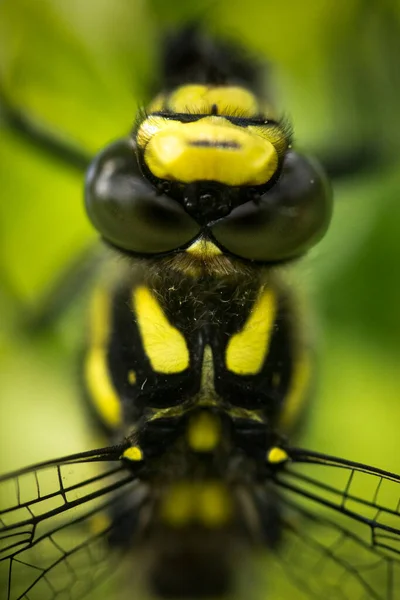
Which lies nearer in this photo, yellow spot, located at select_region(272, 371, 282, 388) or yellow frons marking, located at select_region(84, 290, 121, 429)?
yellow spot, located at select_region(272, 371, 282, 388)

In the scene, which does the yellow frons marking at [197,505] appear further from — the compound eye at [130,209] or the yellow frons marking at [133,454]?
the compound eye at [130,209]

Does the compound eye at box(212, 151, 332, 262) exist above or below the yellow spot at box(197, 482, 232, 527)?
above

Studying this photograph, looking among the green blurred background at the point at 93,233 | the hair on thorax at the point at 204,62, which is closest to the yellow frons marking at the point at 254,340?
the hair on thorax at the point at 204,62

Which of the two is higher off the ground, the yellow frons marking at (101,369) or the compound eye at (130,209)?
the compound eye at (130,209)

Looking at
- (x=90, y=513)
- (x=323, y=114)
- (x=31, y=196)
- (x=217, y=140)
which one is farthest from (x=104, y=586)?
(x=323, y=114)

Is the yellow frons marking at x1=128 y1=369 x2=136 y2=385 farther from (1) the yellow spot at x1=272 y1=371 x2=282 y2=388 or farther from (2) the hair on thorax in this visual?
(2) the hair on thorax

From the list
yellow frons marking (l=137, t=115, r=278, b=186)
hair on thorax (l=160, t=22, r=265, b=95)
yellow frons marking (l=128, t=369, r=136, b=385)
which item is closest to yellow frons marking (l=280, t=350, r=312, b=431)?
yellow frons marking (l=128, t=369, r=136, b=385)

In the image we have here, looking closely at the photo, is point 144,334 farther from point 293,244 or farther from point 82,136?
point 82,136
